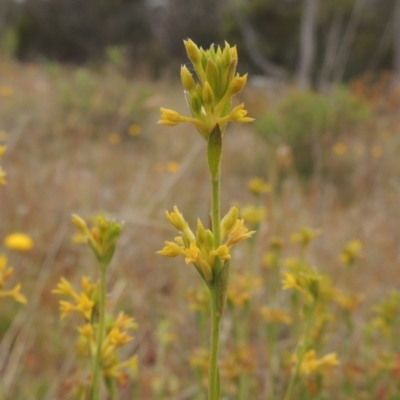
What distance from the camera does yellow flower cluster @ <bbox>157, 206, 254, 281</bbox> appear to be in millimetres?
426

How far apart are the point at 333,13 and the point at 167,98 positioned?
4.04m

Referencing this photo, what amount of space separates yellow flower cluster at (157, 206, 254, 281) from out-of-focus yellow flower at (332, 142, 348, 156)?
3.72 meters

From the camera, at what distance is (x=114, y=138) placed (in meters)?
4.34

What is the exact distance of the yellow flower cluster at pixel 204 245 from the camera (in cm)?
43

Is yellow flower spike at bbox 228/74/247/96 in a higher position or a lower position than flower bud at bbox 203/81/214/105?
higher

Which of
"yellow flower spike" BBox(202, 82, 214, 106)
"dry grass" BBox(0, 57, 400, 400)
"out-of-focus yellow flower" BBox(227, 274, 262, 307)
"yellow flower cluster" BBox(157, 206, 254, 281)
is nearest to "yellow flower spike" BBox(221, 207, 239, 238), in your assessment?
"yellow flower cluster" BBox(157, 206, 254, 281)

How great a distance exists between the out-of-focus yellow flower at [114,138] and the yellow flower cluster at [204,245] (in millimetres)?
3873

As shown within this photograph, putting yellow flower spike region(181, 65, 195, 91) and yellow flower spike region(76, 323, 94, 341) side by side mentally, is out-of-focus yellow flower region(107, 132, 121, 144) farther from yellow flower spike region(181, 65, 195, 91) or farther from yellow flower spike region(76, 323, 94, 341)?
yellow flower spike region(181, 65, 195, 91)

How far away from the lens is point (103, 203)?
283cm

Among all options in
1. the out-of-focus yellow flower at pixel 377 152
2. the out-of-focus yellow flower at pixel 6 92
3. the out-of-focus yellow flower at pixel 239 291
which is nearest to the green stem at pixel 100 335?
the out-of-focus yellow flower at pixel 239 291

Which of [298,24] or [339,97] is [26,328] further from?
[298,24]

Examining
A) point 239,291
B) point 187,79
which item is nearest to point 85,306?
point 187,79

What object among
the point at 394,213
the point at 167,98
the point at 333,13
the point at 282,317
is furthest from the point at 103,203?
the point at 333,13

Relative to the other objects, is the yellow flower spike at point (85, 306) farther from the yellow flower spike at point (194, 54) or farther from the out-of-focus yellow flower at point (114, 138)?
the out-of-focus yellow flower at point (114, 138)
